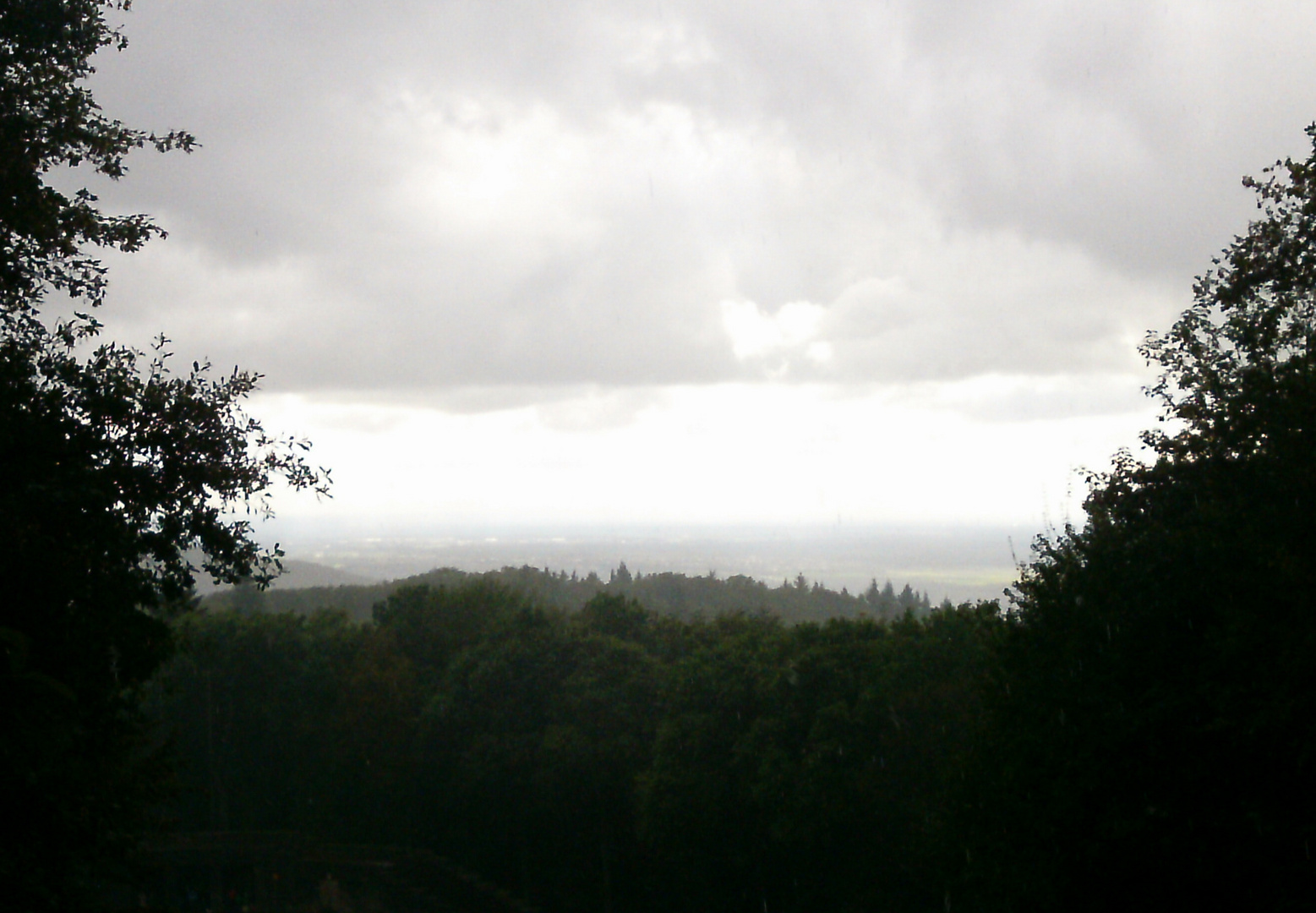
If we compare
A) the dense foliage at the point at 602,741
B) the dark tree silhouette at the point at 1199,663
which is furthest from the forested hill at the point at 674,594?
the dark tree silhouette at the point at 1199,663

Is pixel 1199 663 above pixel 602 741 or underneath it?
above

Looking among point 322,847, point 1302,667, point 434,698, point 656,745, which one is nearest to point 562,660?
point 434,698

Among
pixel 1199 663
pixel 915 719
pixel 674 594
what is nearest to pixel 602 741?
pixel 915 719

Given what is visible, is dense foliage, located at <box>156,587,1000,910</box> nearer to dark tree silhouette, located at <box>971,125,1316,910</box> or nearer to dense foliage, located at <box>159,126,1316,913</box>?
dense foliage, located at <box>159,126,1316,913</box>

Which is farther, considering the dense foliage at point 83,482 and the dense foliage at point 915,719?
the dense foliage at point 915,719

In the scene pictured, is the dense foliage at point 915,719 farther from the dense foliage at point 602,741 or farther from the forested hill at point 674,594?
the forested hill at point 674,594

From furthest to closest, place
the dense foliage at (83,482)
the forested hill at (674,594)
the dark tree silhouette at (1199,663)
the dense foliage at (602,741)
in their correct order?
the forested hill at (674,594) < the dense foliage at (602,741) < the dark tree silhouette at (1199,663) < the dense foliage at (83,482)

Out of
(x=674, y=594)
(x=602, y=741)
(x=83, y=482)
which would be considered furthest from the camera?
(x=674, y=594)

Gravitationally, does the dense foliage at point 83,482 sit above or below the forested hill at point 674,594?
above

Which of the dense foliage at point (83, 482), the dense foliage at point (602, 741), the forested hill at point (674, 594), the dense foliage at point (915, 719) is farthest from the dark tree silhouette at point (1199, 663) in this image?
the forested hill at point (674, 594)

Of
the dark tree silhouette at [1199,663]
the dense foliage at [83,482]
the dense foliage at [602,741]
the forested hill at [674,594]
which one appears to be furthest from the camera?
the forested hill at [674,594]

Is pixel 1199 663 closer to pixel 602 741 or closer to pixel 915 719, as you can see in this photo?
pixel 915 719

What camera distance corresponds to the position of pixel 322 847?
154ft

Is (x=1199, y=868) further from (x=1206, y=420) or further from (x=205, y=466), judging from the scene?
(x=205, y=466)
